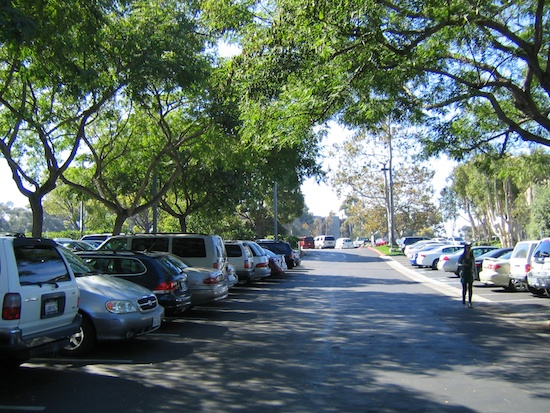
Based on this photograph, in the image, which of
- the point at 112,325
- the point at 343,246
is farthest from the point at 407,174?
the point at 112,325

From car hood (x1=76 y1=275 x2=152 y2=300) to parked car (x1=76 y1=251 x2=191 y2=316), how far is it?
1.64 meters

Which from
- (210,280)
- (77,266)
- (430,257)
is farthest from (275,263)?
(77,266)

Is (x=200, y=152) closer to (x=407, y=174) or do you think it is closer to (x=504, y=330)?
(x=504, y=330)

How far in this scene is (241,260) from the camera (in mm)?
19453

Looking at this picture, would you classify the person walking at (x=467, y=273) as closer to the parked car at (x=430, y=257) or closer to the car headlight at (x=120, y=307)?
the car headlight at (x=120, y=307)

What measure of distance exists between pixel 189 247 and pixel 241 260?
4.95m

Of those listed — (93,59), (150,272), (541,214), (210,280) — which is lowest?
(210,280)

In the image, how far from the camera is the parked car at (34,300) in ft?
20.1

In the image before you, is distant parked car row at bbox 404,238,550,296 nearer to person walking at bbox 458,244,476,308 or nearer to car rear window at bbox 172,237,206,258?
person walking at bbox 458,244,476,308

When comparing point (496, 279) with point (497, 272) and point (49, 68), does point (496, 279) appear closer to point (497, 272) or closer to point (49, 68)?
point (497, 272)

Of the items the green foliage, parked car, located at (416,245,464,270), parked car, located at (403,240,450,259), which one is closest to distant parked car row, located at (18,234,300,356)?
parked car, located at (416,245,464,270)

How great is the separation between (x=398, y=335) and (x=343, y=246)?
6123cm

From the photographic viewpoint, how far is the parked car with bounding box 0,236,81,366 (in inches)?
242

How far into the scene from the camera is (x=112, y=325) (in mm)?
8203
